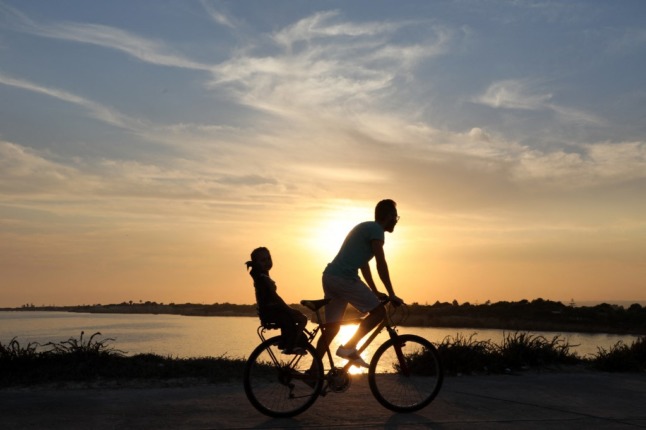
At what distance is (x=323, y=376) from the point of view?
7.59 meters

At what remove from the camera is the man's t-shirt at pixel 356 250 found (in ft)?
25.0

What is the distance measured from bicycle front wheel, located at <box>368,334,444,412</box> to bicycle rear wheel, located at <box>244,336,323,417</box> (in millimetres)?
642

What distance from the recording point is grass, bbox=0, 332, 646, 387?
9.73 meters

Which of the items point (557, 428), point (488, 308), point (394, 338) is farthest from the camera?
point (488, 308)

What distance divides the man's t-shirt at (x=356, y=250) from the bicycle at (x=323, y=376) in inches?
15.2

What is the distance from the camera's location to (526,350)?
39.8 ft

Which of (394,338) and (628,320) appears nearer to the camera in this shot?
(394,338)

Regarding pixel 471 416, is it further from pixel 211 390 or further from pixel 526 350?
pixel 526 350

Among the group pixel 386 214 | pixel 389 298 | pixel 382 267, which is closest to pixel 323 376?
pixel 389 298

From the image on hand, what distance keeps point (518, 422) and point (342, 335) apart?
2.13 m

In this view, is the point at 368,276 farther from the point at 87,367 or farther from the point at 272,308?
the point at 87,367

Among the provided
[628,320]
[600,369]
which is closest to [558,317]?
[628,320]

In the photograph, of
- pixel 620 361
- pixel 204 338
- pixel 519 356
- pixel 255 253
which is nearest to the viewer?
pixel 255 253

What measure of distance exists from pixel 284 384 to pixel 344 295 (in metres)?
1.14
